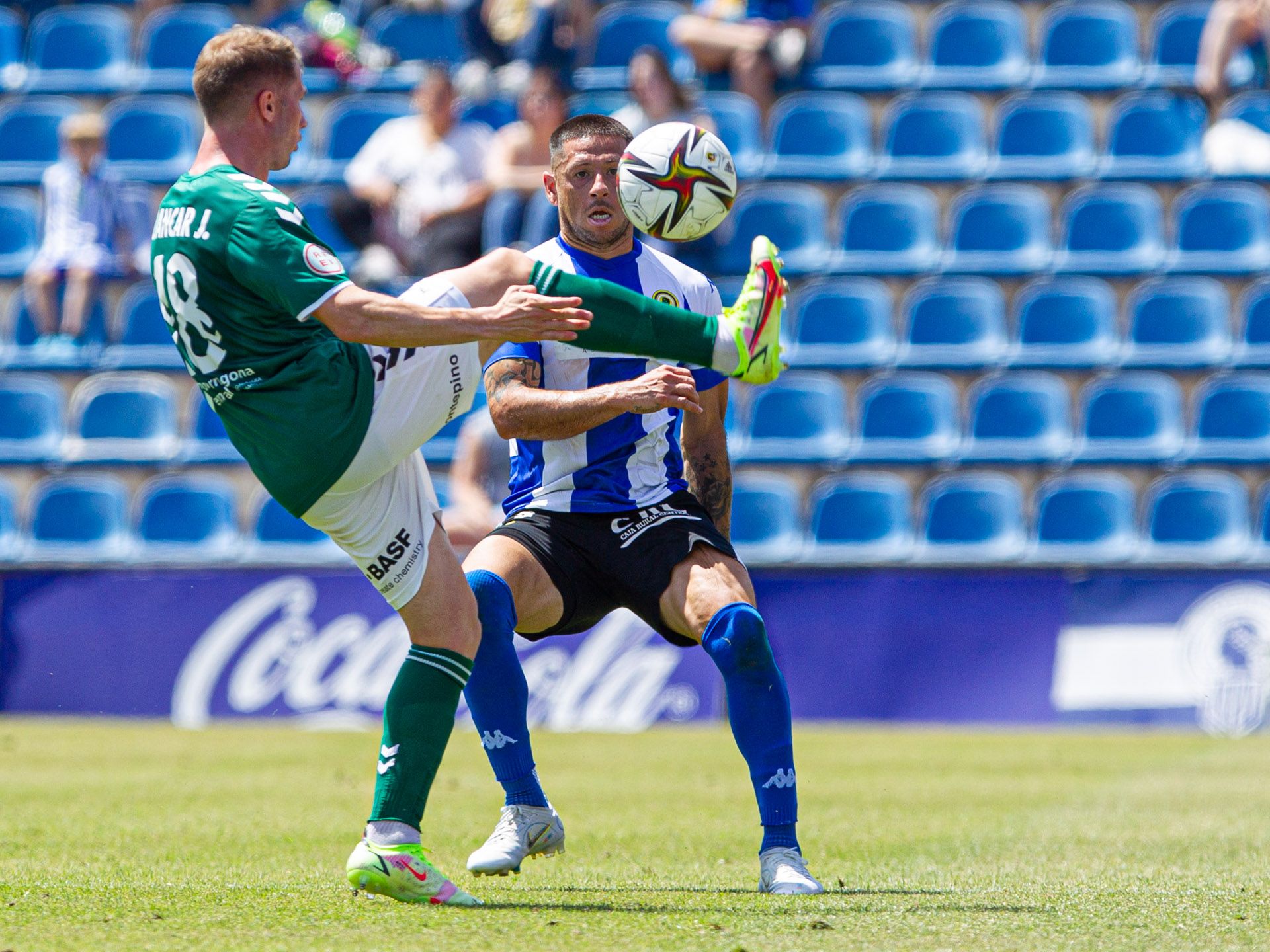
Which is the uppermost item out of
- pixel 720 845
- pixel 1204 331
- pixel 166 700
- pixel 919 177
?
pixel 919 177

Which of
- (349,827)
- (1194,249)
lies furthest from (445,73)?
(349,827)

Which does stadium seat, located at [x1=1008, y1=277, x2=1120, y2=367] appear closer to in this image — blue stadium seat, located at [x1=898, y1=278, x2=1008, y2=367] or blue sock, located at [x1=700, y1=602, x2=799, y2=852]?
blue stadium seat, located at [x1=898, y1=278, x2=1008, y2=367]

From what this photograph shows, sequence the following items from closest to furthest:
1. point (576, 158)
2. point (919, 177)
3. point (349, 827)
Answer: point (576, 158) < point (349, 827) < point (919, 177)

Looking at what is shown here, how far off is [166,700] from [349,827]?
5636mm

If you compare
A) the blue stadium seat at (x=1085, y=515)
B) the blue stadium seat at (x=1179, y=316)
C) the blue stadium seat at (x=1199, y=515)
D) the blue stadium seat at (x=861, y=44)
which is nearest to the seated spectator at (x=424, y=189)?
the blue stadium seat at (x=861, y=44)

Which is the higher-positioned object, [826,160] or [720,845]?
[826,160]

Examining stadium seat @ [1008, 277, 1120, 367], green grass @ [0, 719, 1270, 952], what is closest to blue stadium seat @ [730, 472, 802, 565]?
green grass @ [0, 719, 1270, 952]

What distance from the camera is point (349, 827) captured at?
6516 mm

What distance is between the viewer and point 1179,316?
1354 cm

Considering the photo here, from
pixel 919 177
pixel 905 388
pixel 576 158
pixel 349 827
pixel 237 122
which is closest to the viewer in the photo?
pixel 237 122

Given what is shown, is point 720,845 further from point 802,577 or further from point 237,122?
point 802,577

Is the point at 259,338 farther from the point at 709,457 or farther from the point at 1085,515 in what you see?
the point at 1085,515

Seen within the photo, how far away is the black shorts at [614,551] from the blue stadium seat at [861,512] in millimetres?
7502

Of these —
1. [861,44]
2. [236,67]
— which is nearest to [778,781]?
[236,67]
